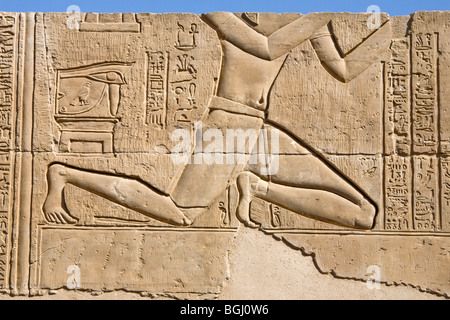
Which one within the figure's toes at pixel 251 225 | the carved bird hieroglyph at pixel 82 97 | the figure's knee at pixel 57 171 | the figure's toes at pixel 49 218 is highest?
the carved bird hieroglyph at pixel 82 97

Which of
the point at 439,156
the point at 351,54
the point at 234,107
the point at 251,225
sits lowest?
the point at 251,225

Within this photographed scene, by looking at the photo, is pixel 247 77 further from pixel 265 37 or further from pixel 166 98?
pixel 166 98

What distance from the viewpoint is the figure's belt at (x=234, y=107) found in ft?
14.1

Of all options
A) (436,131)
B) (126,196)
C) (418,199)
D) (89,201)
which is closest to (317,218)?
(418,199)

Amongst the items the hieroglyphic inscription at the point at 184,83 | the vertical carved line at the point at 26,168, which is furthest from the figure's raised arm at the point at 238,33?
the vertical carved line at the point at 26,168

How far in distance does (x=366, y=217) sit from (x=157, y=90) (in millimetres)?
1785

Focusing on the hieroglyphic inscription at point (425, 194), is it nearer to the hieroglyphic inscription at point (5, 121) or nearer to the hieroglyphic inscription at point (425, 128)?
the hieroglyphic inscription at point (425, 128)

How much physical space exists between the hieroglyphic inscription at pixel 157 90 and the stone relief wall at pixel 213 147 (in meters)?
0.01

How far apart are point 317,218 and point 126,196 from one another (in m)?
1.39

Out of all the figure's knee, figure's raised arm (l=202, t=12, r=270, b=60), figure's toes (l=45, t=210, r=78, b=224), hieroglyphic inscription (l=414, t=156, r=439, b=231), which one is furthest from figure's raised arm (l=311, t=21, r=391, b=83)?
figure's toes (l=45, t=210, r=78, b=224)

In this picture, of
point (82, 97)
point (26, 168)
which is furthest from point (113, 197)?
point (82, 97)

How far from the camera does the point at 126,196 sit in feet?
13.9

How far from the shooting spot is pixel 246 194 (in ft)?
13.9

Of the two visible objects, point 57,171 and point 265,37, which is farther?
point 265,37
